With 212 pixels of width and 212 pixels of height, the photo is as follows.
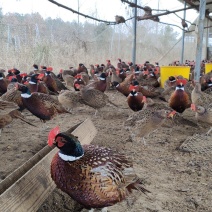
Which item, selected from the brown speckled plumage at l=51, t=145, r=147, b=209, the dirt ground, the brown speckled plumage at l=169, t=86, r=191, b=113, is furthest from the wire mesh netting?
the brown speckled plumage at l=51, t=145, r=147, b=209

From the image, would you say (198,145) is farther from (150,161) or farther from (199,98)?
(199,98)

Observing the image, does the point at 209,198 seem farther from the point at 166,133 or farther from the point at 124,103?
the point at 124,103

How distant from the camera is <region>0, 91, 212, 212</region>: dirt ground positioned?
257 cm

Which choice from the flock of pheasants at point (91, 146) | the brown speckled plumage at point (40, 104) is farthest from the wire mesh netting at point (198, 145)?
the brown speckled plumage at point (40, 104)

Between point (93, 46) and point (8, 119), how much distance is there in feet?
38.3

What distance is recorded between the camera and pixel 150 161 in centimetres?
361

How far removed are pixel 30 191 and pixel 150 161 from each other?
6.09 ft

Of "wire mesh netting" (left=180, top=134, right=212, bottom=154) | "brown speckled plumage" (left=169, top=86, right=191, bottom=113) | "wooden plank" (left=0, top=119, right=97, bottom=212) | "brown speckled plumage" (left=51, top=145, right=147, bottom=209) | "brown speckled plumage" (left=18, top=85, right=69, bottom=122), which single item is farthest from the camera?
"brown speckled plumage" (left=169, top=86, right=191, bottom=113)

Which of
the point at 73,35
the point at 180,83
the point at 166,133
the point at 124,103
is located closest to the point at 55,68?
the point at 73,35

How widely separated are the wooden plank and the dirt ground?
23 centimetres

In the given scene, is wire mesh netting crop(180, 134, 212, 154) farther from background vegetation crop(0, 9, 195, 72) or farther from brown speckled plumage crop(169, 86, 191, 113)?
background vegetation crop(0, 9, 195, 72)

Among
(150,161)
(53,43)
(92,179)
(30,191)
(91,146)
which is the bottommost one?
(150,161)

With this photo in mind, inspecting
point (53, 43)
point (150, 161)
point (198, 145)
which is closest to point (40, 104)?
point (150, 161)

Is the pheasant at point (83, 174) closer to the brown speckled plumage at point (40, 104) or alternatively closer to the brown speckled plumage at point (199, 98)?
the brown speckled plumage at point (40, 104)
